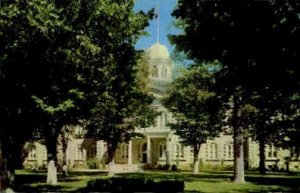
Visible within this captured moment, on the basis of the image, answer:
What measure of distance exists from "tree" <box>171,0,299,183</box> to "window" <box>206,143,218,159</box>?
52.9 m

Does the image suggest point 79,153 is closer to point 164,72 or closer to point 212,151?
point 212,151

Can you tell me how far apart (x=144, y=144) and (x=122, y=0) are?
5007 centimetres

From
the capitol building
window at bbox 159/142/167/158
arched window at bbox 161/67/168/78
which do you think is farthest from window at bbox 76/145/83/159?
arched window at bbox 161/67/168/78

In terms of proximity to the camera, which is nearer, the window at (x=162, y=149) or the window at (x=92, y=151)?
the window at (x=162, y=149)

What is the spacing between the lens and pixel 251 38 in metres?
15.2

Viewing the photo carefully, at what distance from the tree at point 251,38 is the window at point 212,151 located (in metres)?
52.9

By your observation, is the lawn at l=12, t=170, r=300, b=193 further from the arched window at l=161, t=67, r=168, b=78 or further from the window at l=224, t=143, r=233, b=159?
the arched window at l=161, t=67, r=168, b=78

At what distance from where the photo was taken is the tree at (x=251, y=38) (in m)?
14.8

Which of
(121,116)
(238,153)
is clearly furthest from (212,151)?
(238,153)

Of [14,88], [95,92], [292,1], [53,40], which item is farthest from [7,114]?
[292,1]

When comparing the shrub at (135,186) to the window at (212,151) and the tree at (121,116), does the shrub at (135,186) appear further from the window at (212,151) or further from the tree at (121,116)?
the window at (212,151)

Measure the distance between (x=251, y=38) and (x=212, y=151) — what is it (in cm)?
5507

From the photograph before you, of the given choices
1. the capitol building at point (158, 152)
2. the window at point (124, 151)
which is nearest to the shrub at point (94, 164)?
the capitol building at point (158, 152)

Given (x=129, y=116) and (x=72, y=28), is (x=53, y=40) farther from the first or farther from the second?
(x=129, y=116)
